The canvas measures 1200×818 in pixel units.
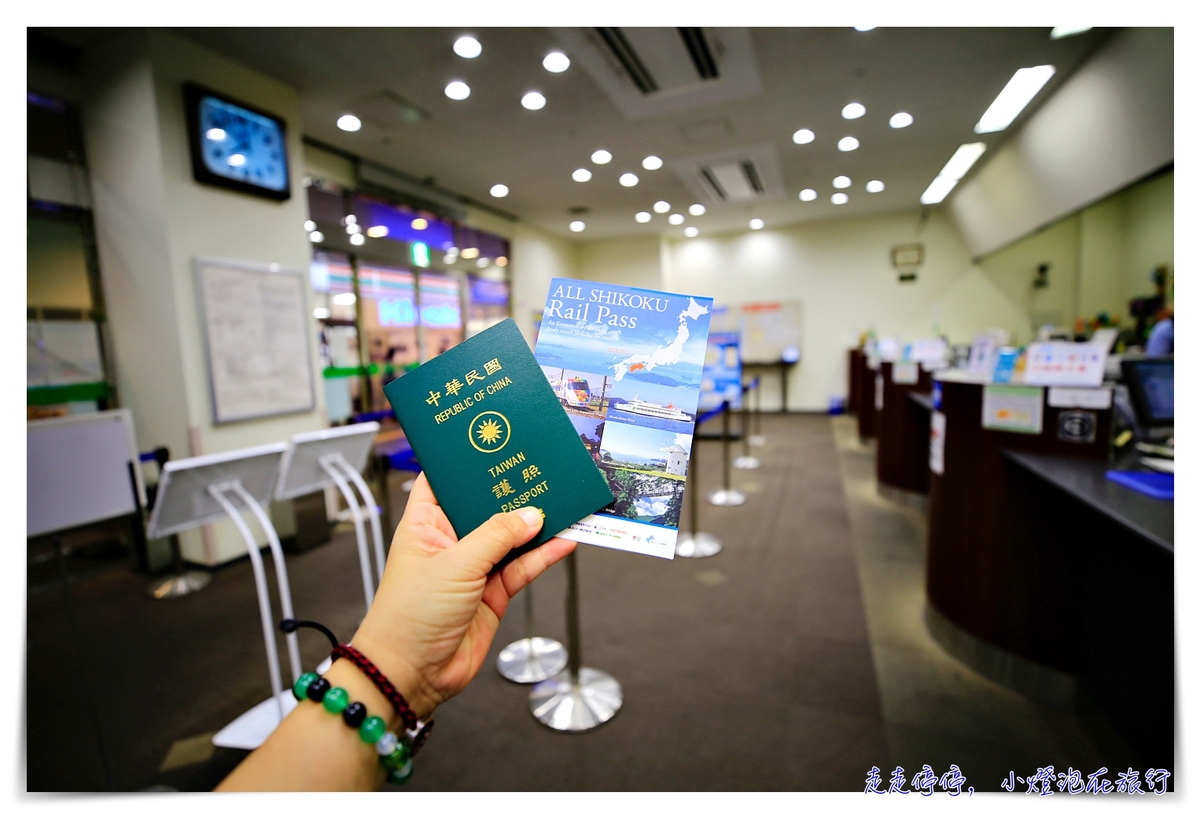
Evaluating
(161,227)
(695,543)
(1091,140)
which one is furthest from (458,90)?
(1091,140)

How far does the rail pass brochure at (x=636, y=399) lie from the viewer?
62 centimetres

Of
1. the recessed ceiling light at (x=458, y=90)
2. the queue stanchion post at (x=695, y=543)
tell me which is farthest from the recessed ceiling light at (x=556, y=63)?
the queue stanchion post at (x=695, y=543)

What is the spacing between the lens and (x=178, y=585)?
10.3 ft

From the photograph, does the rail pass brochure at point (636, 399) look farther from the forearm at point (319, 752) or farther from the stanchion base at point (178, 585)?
the stanchion base at point (178, 585)

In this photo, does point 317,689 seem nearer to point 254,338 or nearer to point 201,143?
point 254,338

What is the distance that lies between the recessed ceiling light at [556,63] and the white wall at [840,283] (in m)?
6.29

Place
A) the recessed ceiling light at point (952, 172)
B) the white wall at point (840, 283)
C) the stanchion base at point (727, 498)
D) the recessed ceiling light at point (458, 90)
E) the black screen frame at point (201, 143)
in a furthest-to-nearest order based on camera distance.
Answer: the white wall at point (840, 283), the recessed ceiling light at point (952, 172), the stanchion base at point (727, 498), the recessed ceiling light at point (458, 90), the black screen frame at point (201, 143)

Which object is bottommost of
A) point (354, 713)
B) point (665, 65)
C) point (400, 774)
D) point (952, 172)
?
point (400, 774)

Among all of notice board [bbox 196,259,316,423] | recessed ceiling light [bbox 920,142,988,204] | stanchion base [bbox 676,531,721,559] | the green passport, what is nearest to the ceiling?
recessed ceiling light [bbox 920,142,988,204]

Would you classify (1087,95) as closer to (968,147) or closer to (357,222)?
(968,147)

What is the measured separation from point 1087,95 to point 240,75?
6343mm

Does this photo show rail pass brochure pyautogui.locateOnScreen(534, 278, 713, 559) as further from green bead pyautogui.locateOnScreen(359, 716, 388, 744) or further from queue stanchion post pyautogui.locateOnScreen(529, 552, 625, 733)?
queue stanchion post pyautogui.locateOnScreen(529, 552, 625, 733)

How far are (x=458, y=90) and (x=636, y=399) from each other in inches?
162

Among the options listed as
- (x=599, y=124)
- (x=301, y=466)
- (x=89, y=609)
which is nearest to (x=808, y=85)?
(x=599, y=124)
